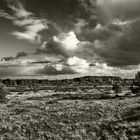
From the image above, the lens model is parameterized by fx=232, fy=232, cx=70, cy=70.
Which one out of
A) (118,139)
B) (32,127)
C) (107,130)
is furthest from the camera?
(32,127)

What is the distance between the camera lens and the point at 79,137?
61.1ft

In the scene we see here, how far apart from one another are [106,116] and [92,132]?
921cm

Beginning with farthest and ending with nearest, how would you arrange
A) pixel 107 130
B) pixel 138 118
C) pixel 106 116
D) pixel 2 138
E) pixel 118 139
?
pixel 106 116 < pixel 138 118 < pixel 107 130 < pixel 2 138 < pixel 118 139

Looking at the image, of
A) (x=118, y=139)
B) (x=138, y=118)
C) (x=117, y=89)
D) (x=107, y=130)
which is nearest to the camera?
(x=118, y=139)

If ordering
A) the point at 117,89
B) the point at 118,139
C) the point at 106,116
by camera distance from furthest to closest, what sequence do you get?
1. the point at 117,89
2. the point at 106,116
3. the point at 118,139

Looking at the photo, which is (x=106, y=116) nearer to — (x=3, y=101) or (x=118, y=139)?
(x=118, y=139)

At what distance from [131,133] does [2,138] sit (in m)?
10.6

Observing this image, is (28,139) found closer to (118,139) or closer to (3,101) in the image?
(118,139)

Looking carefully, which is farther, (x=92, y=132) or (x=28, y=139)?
(x=92, y=132)

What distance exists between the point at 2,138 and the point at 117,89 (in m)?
64.3

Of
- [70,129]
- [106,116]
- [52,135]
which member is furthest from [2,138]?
[106,116]

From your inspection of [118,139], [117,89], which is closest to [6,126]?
[118,139]

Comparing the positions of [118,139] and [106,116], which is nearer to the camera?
[118,139]

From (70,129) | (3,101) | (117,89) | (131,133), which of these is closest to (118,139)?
(131,133)
